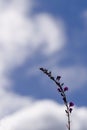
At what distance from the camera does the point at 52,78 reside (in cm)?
2109

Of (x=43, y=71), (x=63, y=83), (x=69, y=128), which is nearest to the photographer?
(x=69, y=128)

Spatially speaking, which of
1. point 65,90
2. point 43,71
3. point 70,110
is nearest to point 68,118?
point 70,110

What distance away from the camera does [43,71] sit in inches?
858

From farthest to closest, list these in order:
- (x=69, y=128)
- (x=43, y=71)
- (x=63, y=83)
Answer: (x=43, y=71) < (x=63, y=83) < (x=69, y=128)

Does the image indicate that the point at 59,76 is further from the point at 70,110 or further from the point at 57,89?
the point at 70,110

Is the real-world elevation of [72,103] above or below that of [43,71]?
below

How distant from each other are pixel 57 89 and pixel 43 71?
1.73m

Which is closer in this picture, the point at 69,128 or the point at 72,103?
the point at 69,128

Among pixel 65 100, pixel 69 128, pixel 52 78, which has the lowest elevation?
pixel 69 128

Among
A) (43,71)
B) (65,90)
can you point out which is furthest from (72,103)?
(43,71)

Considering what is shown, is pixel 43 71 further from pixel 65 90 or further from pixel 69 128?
pixel 69 128

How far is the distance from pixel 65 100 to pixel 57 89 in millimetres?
964

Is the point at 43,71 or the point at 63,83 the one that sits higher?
the point at 43,71

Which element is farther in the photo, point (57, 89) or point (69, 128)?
point (57, 89)
